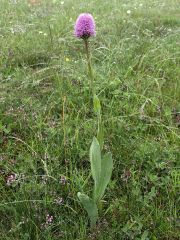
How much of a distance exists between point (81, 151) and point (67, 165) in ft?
0.38

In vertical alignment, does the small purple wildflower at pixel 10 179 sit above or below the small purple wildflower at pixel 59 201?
above

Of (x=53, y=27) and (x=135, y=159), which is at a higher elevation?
(x=53, y=27)

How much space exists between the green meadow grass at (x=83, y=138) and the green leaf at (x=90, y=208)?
0.14 ft

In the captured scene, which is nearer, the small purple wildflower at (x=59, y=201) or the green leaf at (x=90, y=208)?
the green leaf at (x=90, y=208)

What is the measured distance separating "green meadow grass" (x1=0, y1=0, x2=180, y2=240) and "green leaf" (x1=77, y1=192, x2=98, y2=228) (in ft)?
0.14

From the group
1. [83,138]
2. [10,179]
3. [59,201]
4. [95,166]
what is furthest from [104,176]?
[83,138]

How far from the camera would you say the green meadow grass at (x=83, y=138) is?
1.62 m

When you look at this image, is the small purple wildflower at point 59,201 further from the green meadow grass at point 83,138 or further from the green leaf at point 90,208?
the green leaf at point 90,208

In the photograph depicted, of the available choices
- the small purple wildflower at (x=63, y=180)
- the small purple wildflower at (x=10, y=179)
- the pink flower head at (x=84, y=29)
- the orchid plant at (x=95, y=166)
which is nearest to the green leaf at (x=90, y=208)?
the orchid plant at (x=95, y=166)

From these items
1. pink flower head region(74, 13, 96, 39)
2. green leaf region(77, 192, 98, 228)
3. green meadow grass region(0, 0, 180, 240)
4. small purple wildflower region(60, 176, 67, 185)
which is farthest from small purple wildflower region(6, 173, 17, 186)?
pink flower head region(74, 13, 96, 39)

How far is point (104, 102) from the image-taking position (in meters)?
2.58

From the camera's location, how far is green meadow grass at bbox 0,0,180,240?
1623 millimetres

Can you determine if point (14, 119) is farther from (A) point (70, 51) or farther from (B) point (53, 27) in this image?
(B) point (53, 27)

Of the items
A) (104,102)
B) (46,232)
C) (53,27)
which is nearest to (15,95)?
(104,102)
